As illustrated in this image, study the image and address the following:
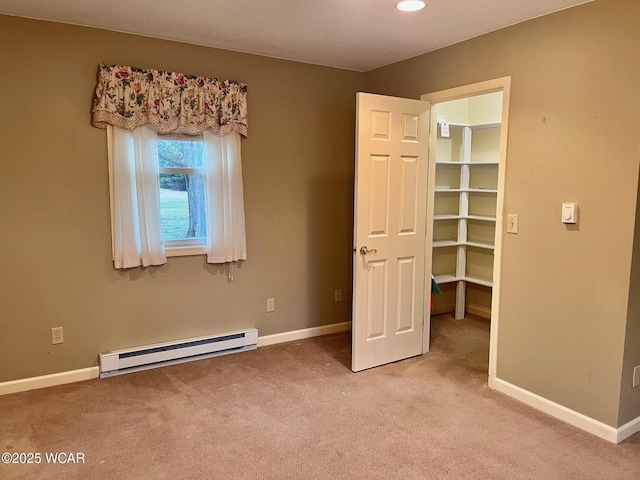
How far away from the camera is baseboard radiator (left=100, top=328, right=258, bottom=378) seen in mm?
3201

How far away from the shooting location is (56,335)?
3076 millimetres

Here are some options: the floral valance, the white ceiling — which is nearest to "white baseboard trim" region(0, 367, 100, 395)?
the floral valance

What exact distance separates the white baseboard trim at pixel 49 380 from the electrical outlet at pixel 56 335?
0.75ft

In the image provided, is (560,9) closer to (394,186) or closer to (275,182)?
(394,186)

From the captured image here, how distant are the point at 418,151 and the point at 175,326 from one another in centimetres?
231

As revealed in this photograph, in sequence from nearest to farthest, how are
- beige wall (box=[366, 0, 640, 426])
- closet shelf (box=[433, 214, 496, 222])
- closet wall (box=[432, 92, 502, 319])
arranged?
beige wall (box=[366, 0, 640, 426]) < closet shelf (box=[433, 214, 496, 222]) < closet wall (box=[432, 92, 502, 319])

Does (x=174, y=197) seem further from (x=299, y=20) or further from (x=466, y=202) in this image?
(x=466, y=202)

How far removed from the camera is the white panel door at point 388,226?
3176 mm

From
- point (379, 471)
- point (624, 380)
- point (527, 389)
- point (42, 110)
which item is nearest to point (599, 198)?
point (624, 380)

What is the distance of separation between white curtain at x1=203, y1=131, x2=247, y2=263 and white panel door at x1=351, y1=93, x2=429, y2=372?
3.24 ft

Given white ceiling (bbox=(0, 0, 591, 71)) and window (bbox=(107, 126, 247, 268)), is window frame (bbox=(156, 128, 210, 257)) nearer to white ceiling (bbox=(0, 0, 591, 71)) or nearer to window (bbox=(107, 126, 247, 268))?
window (bbox=(107, 126, 247, 268))

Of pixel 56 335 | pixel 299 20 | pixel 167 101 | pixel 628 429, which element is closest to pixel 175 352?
pixel 56 335

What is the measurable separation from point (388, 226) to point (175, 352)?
73.7 inches

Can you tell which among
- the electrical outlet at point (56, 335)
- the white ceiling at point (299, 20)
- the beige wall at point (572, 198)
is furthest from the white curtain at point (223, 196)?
the beige wall at point (572, 198)
